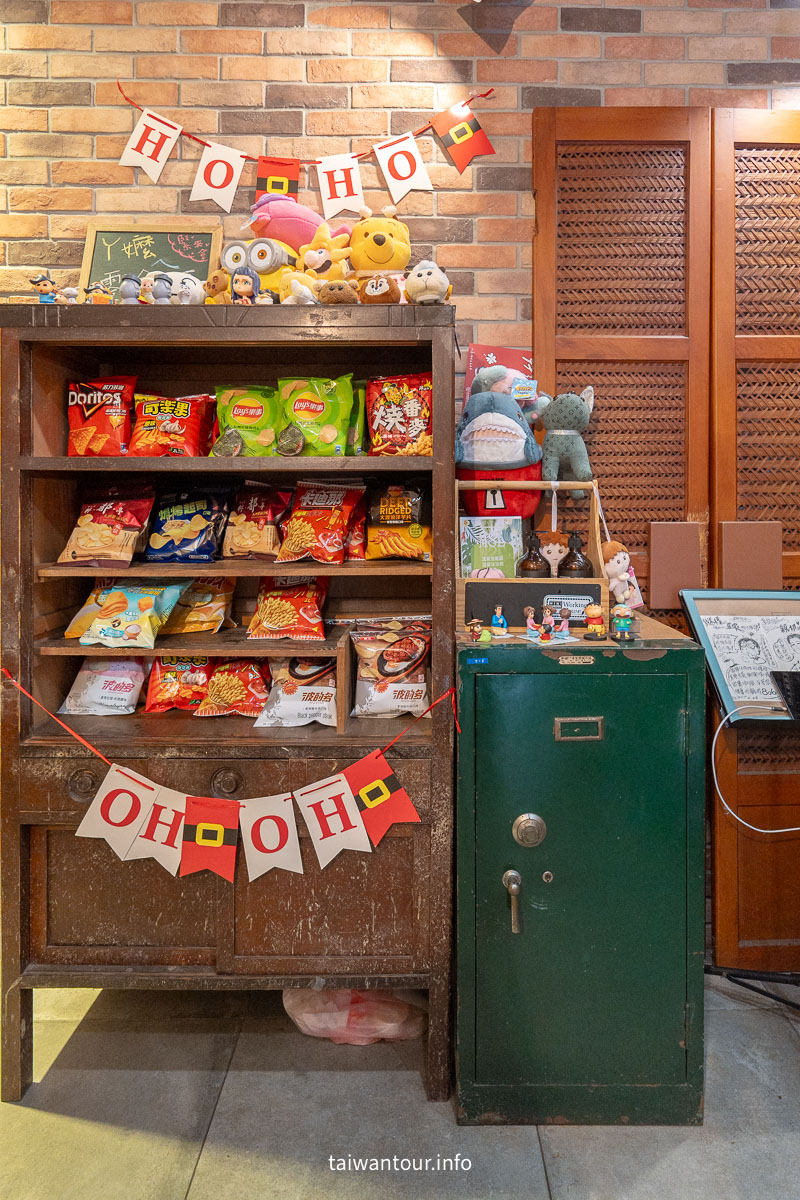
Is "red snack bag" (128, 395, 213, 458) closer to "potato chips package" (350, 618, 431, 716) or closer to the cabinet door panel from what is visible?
"potato chips package" (350, 618, 431, 716)

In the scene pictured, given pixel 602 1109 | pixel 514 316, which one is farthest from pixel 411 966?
pixel 514 316

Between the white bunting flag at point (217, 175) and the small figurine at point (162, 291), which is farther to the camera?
the white bunting flag at point (217, 175)

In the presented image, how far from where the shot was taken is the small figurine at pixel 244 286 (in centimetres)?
188

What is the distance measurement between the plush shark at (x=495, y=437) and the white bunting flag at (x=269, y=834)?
1.07 metres

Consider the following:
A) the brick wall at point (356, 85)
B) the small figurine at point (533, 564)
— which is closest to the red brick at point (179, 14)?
the brick wall at point (356, 85)

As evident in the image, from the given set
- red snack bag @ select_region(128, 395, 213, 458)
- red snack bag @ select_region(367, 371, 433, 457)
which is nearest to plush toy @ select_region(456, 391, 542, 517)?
red snack bag @ select_region(367, 371, 433, 457)

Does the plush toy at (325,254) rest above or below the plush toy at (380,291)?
above

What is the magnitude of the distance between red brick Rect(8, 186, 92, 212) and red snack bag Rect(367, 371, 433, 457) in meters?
1.23

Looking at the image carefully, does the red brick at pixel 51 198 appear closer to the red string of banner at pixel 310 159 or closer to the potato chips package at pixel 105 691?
the red string of banner at pixel 310 159

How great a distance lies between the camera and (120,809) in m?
1.88

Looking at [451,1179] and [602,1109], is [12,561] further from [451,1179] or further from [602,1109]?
[602,1109]

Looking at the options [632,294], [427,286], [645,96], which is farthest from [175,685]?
[645,96]

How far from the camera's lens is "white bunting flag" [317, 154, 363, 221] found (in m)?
2.32

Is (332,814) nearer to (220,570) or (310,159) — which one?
(220,570)
